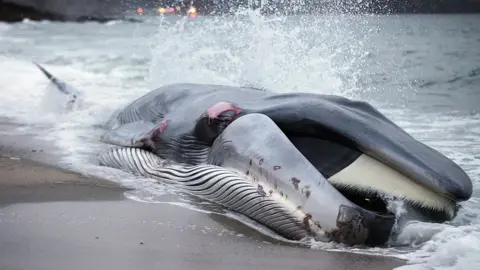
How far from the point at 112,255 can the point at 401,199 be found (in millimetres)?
1969

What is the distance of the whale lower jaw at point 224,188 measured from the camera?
511 centimetres

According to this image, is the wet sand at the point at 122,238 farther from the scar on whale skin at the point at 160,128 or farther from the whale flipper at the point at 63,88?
the whale flipper at the point at 63,88

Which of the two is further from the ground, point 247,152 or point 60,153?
point 247,152

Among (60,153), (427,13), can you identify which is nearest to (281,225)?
(60,153)

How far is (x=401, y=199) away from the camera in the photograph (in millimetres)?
5191

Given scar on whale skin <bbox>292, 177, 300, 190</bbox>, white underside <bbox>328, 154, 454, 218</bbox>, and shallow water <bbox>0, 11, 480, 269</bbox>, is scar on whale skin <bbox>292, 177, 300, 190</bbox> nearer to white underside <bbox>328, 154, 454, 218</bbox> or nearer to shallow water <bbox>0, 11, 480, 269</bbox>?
white underside <bbox>328, 154, 454, 218</bbox>

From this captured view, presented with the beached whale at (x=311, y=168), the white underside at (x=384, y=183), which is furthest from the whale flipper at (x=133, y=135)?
the white underside at (x=384, y=183)


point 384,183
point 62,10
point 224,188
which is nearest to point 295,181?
point 384,183

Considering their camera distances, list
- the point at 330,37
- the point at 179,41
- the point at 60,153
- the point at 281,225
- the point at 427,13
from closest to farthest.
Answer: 1. the point at 281,225
2. the point at 60,153
3. the point at 179,41
4. the point at 330,37
5. the point at 427,13

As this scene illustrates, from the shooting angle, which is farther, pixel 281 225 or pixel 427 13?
pixel 427 13

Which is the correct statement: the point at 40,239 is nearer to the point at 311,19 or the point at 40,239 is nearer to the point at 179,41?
the point at 179,41

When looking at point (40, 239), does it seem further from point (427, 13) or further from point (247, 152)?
point (427, 13)

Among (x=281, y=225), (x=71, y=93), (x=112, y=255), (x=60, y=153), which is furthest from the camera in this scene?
(x=71, y=93)

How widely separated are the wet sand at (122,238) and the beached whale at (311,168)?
0.90ft
